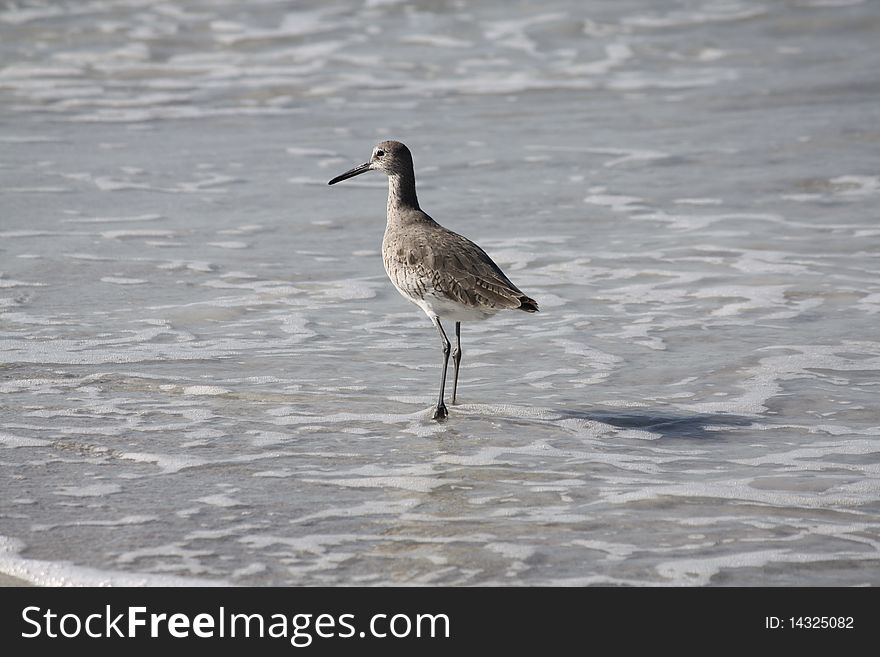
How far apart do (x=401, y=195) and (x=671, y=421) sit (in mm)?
2095

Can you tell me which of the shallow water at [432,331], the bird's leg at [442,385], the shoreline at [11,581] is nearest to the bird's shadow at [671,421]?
the shallow water at [432,331]

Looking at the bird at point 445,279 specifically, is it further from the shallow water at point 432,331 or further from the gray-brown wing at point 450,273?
the shallow water at point 432,331

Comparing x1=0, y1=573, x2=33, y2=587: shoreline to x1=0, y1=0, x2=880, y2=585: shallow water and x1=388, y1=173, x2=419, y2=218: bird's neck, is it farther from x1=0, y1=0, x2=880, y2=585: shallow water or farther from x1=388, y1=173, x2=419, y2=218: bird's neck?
x1=388, y1=173, x2=419, y2=218: bird's neck

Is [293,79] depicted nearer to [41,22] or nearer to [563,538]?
[41,22]

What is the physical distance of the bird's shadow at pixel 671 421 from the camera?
670 cm

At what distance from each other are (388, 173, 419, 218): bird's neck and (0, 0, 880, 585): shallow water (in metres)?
0.86

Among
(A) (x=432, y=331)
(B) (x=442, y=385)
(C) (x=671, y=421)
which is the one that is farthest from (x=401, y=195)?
(C) (x=671, y=421)

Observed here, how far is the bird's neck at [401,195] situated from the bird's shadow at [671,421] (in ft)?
5.29

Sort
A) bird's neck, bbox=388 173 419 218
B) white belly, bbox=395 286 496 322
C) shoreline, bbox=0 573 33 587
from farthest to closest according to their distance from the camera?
bird's neck, bbox=388 173 419 218
white belly, bbox=395 286 496 322
shoreline, bbox=0 573 33 587

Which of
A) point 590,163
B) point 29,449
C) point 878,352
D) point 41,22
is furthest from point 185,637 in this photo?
point 41,22

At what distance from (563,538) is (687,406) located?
78.2 inches

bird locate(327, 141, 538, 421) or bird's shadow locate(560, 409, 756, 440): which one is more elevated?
bird locate(327, 141, 538, 421)

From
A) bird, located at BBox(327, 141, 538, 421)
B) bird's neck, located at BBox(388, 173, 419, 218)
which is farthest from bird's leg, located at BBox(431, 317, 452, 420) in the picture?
bird's neck, located at BBox(388, 173, 419, 218)

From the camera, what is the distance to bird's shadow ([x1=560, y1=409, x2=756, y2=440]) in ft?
22.0
